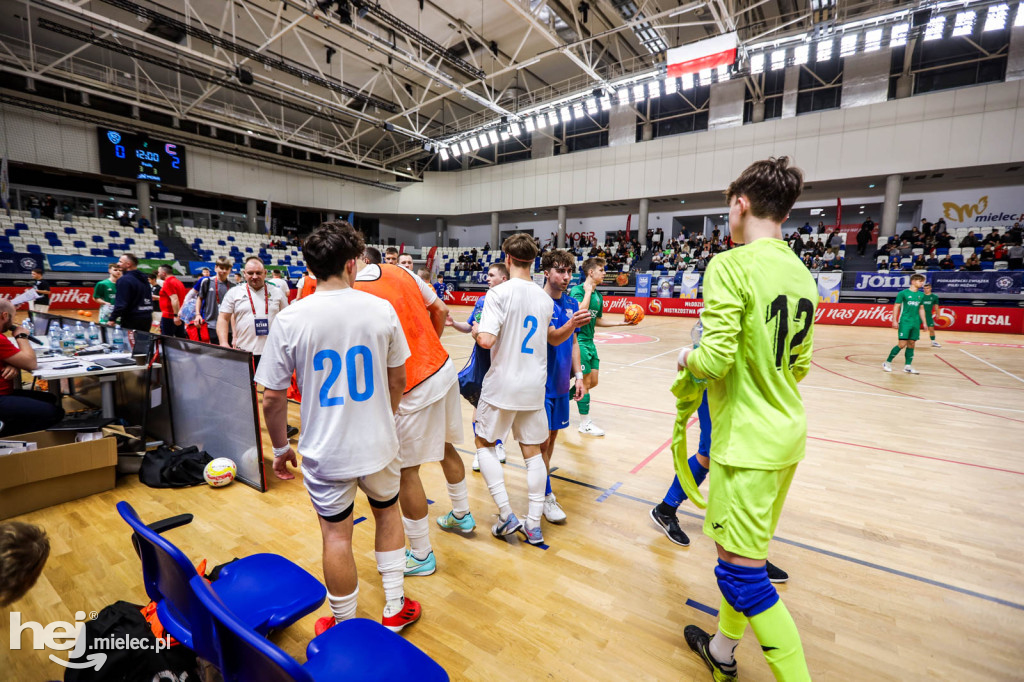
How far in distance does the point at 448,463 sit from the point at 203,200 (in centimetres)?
2935

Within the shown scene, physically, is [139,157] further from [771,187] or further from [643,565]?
[771,187]

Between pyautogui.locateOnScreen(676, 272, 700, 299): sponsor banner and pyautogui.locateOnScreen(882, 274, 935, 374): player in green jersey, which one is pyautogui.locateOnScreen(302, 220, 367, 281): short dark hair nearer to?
pyautogui.locateOnScreen(882, 274, 935, 374): player in green jersey

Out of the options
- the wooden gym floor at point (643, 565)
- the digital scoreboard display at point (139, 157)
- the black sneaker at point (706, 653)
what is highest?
the digital scoreboard display at point (139, 157)

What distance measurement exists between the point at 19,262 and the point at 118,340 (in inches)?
665

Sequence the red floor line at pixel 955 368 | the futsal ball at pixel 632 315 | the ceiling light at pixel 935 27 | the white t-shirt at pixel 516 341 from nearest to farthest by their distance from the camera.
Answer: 1. the white t-shirt at pixel 516 341
2. the futsal ball at pixel 632 315
3. the red floor line at pixel 955 368
4. the ceiling light at pixel 935 27

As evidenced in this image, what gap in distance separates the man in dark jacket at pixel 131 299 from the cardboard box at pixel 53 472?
338 cm

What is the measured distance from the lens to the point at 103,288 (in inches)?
332

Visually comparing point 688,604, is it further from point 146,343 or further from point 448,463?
point 146,343

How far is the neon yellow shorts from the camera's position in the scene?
1.59m

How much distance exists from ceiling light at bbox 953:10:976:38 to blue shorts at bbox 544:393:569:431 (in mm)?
18213

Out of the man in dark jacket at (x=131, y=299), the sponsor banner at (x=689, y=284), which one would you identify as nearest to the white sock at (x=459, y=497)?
the man in dark jacket at (x=131, y=299)

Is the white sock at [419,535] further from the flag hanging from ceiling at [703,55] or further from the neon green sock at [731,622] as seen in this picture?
the flag hanging from ceiling at [703,55]

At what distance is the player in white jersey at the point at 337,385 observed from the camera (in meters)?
1.82

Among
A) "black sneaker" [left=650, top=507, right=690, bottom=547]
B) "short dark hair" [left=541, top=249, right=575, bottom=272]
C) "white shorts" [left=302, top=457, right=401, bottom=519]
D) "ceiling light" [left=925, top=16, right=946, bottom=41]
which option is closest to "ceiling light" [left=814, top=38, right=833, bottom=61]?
"ceiling light" [left=925, top=16, right=946, bottom=41]
